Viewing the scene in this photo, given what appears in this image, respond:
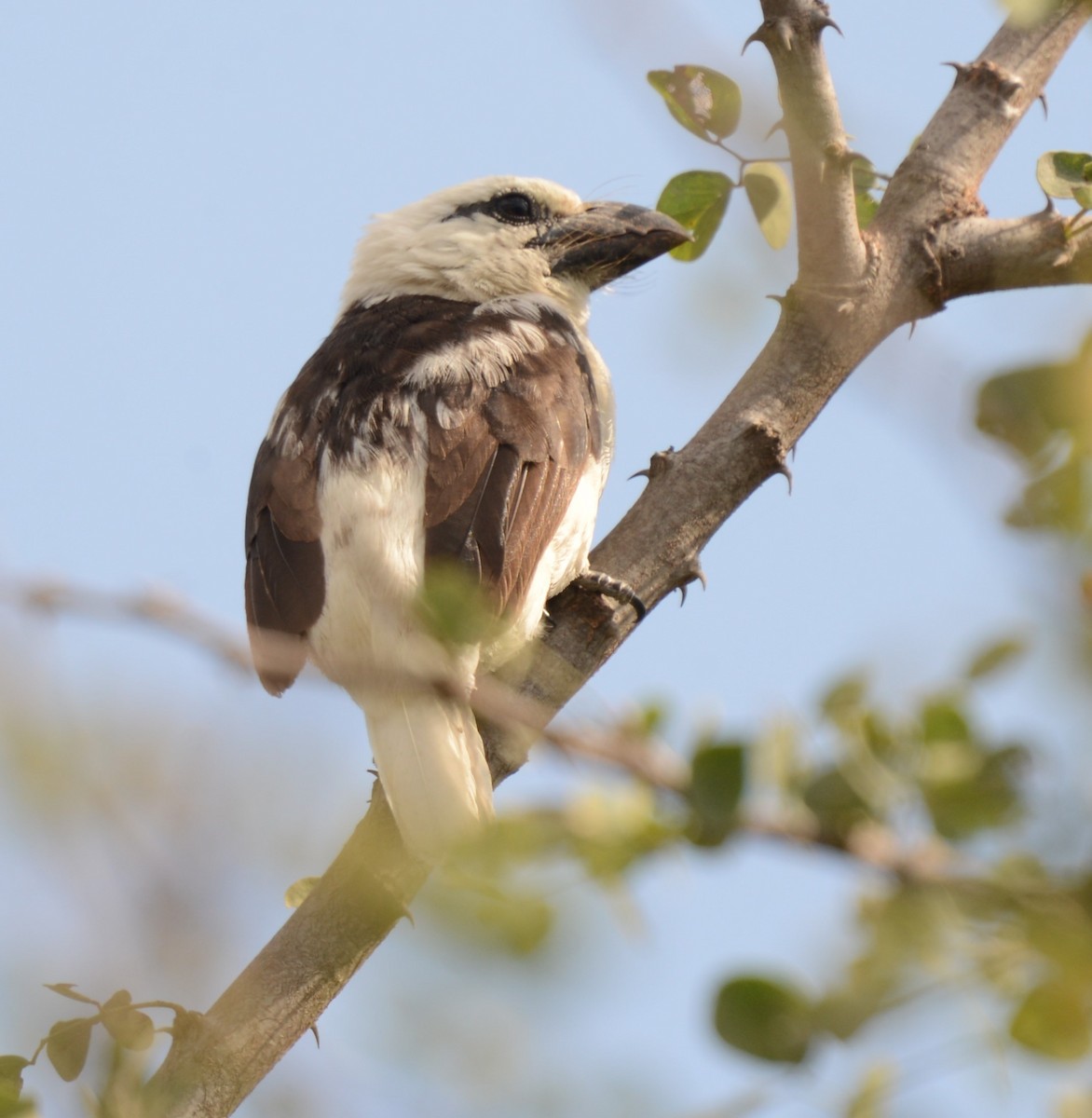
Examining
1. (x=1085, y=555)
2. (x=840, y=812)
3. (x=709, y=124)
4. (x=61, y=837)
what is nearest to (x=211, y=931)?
(x=61, y=837)

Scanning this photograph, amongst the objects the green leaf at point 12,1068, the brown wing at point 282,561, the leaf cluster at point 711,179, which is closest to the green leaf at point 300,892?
the brown wing at point 282,561

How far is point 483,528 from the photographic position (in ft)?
13.5

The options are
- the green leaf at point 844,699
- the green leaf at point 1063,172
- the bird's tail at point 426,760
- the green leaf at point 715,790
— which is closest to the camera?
the green leaf at point 715,790

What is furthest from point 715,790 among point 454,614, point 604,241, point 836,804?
point 604,241

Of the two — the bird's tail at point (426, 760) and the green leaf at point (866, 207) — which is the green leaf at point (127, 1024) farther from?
the green leaf at point (866, 207)

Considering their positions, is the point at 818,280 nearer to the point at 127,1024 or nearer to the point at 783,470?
the point at 783,470

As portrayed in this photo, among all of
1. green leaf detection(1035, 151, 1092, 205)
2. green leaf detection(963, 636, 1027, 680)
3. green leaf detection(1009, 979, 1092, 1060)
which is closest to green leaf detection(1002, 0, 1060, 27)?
green leaf detection(963, 636, 1027, 680)

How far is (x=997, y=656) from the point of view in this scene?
1321 millimetres

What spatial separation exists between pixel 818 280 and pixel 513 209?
8.03 ft

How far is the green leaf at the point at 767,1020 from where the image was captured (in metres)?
1.28

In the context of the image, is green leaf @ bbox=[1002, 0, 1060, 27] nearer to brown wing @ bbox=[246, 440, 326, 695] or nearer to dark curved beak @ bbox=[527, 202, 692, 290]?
brown wing @ bbox=[246, 440, 326, 695]

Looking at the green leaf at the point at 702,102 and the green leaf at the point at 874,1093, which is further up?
the green leaf at the point at 702,102

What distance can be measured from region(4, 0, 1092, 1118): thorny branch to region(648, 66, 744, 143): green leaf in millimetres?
475

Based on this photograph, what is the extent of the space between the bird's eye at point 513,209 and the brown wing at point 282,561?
1.84 meters
